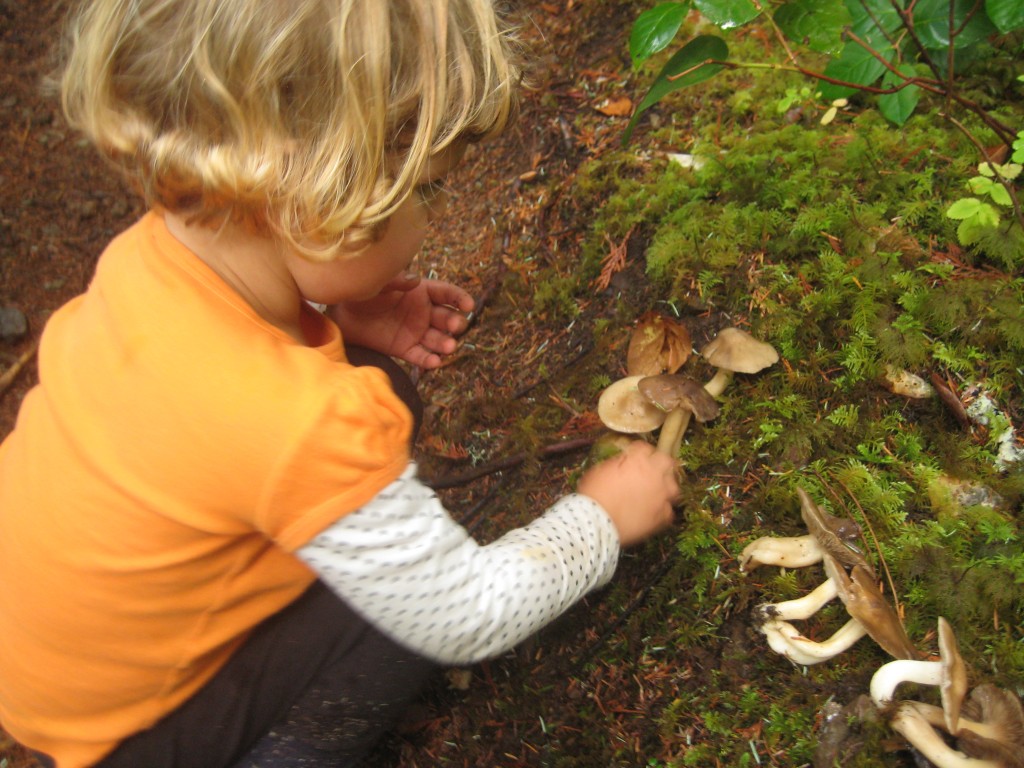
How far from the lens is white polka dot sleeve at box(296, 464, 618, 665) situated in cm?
153

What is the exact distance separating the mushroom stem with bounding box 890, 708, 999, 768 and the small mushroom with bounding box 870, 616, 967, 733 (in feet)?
0.13

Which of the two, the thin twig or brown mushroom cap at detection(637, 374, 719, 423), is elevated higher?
brown mushroom cap at detection(637, 374, 719, 423)

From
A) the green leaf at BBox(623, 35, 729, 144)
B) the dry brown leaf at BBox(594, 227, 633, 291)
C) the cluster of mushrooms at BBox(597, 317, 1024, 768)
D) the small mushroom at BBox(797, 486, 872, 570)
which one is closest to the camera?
the cluster of mushrooms at BBox(597, 317, 1024, 768)

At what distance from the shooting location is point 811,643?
1791 mm

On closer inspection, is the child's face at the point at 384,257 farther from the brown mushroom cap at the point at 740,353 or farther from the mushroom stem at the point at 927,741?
the mushroom stem at the point at 927,741

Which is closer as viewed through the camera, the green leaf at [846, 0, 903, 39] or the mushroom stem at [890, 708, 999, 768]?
the mushroom stem at [890, 708, 999, 768]

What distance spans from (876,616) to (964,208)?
4.12ft

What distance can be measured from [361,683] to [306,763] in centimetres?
33

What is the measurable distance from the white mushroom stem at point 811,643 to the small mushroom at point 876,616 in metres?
0.05

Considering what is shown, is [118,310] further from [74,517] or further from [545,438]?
[545,438]

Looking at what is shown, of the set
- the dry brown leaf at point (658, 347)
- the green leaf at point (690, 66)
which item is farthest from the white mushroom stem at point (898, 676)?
the green leaf at point (690, 66)

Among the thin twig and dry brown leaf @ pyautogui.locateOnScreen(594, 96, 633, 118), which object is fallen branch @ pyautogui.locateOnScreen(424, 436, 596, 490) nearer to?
the thin twig

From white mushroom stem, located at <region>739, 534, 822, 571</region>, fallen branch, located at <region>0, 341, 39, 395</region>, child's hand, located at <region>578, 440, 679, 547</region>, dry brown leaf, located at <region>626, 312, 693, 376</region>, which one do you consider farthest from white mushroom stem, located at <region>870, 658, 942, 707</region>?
fallen branch, located at <region>0, 341, 39, 395</region>

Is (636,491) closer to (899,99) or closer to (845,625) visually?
(845,625)
